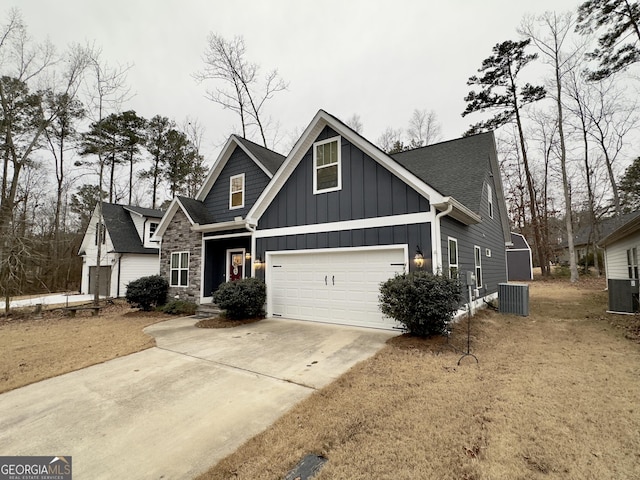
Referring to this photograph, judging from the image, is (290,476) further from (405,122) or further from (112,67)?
(405,122)

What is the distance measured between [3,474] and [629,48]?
2258 centimetres

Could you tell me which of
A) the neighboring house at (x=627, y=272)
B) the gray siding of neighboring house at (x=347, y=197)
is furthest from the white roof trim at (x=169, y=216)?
the neighboring house at (x=627, y=272)

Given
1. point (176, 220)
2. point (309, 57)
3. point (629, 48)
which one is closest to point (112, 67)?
point (176, 220)

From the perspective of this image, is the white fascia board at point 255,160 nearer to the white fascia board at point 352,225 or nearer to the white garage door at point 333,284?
the white fascia board at point 352,225

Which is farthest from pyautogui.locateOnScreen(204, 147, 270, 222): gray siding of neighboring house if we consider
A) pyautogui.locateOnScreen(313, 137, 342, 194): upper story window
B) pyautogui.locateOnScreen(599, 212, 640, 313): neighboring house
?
pyautogui.locateOnScreen(599, 212, 640, 313): neighboring house

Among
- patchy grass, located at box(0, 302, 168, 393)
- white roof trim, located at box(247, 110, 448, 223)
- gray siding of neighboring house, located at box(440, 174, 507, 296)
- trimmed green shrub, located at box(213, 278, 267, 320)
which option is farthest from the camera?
A: trimmed green shrub, located at box(213, 278, 267, 320)

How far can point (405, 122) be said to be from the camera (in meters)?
25.2

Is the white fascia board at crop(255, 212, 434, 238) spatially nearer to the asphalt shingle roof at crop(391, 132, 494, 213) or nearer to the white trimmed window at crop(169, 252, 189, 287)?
the asphalt shingle roof at crop(391, 132, 494, 213)

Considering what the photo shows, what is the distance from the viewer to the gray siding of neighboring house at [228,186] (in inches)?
438

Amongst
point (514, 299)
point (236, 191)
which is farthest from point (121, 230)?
point (514, 299)

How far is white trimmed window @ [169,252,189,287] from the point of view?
1160cm

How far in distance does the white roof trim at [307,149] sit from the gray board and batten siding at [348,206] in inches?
5.5

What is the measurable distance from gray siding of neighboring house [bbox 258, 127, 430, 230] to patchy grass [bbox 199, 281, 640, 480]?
3431 mm

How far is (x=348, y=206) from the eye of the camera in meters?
7.85
